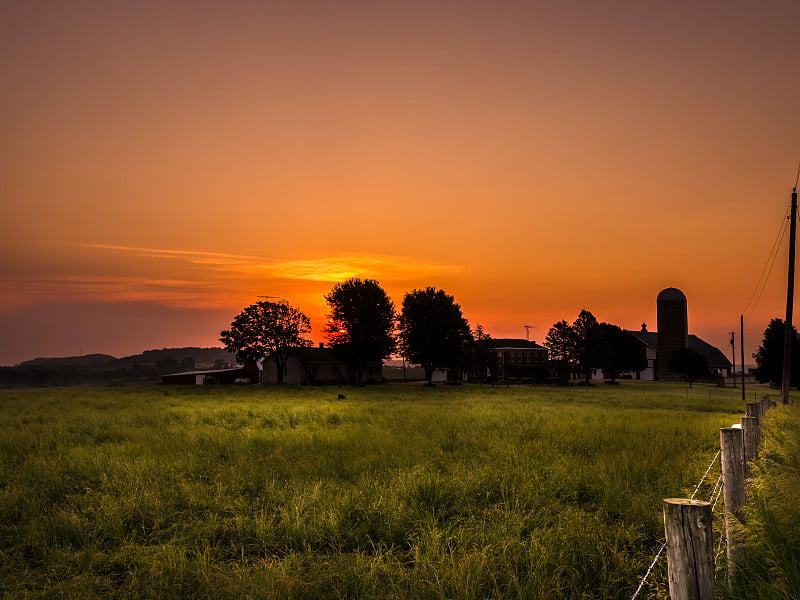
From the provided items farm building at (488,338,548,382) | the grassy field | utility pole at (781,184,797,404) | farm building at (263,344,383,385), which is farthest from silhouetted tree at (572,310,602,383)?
the grassy field

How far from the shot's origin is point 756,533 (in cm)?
558

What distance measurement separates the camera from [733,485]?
16.9ft

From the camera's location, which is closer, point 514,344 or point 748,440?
point 748,440

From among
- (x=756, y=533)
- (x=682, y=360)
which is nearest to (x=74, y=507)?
(x=756, y=533)

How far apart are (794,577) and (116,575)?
24.1ft

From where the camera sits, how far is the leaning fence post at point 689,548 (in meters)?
2.97

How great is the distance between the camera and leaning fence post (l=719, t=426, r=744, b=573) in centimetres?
492

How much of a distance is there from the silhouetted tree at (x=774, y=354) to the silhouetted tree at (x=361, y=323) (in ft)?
158

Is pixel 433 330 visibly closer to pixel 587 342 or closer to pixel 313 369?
pixel 313 369

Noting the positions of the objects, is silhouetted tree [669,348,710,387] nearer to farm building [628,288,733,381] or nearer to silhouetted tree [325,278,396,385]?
farm building [628,288,733,381]

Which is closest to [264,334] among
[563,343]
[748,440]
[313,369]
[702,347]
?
[313,369]

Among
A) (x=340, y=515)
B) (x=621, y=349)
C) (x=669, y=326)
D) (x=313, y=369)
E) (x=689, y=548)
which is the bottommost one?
(x=313, y=369)

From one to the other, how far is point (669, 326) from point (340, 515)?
389 feet

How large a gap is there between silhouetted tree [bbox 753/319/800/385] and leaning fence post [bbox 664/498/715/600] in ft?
251
